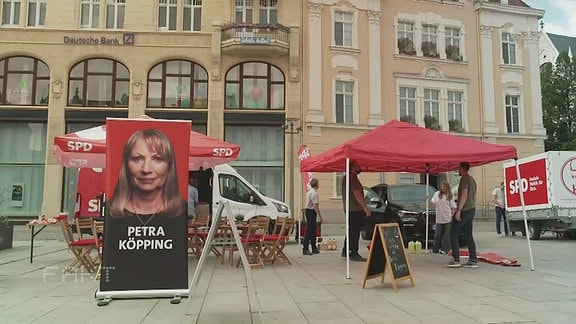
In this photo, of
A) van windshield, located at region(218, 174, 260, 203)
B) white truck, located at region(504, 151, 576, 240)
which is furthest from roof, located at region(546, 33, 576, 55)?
van windshield, located at region(218, 174, 260, 203)

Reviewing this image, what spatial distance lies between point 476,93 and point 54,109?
23.0 metres

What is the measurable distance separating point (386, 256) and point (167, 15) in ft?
72.6

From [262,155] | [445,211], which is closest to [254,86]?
[262,155]

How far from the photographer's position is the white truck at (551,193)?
49.9 feet

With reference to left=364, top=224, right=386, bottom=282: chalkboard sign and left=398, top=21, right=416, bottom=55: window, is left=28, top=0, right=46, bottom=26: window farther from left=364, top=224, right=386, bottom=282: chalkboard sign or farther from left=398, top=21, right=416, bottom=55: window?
left=364, top=224, right=386, bottom=282: chalkboard sign

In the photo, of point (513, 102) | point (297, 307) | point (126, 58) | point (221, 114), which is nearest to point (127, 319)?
point (297, 307)

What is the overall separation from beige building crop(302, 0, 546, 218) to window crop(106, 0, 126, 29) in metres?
9.57

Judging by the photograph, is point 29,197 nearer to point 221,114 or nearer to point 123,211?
point 221,114

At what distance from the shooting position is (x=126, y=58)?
25.1 meters

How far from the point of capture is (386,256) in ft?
23.4

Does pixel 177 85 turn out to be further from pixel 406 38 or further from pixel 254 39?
pixel 406 38

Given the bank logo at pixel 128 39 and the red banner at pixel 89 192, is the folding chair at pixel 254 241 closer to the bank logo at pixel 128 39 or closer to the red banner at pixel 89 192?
the red banner at pixel 89 192

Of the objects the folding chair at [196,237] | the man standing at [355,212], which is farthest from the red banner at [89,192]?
the man standing at [355,212]

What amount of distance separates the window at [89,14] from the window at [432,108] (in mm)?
18196
